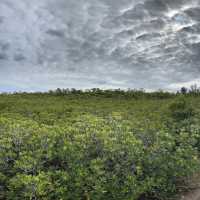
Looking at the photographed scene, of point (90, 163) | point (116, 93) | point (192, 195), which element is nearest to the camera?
point (90, 163)

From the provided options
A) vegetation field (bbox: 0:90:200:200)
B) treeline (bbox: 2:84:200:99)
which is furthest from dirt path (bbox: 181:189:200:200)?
treeline (bbox: 2:84:200:99)

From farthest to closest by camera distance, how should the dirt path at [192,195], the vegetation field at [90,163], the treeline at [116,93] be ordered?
the treeline at [116,93] → the dirt path at [192,195] → the vegetation field at [90,163]

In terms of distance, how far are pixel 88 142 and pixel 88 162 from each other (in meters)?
0.38

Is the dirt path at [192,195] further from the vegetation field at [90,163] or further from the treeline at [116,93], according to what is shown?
the treeline at [116,93]

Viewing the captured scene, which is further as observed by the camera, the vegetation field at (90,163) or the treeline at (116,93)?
the treeline at (116,93)

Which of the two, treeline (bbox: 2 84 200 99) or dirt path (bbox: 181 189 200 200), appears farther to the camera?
treeline (bbox: 2 84 200 99)

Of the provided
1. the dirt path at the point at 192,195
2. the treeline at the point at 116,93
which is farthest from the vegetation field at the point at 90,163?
the treeline at the point at 116,93

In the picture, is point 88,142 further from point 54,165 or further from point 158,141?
point 158,141

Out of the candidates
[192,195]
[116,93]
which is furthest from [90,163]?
[116,93]

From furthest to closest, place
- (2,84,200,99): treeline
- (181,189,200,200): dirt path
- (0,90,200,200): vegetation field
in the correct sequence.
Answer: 1. (2,84,200,99): treeline
2. (181,189,200,200): dirt path
3. (0,90,200,200): vegetation field

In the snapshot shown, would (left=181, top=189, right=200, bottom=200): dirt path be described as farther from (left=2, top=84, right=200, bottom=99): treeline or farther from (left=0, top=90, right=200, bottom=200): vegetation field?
(left=2, top=84, right=200, bottom=99): treeline

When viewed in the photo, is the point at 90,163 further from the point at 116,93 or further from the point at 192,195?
the point at 116,93

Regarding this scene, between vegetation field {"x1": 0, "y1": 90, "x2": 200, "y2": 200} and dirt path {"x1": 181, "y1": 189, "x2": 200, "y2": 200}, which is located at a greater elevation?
vegetation field {"x1": 0, "y1": 90, "x2": 200, "y2": 200}

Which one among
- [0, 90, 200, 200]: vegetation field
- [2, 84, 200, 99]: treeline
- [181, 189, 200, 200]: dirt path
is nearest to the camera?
[0, 90, 200, 200]: vegetation field
